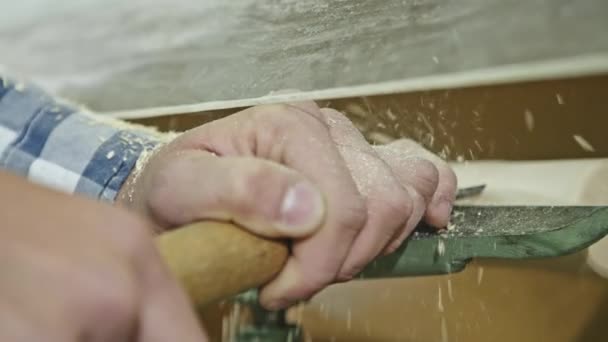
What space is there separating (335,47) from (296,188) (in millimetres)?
68

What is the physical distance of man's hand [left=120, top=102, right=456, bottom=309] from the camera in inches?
13.4

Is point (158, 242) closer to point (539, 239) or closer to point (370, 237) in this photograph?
point (370, 237)

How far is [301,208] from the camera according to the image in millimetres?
341

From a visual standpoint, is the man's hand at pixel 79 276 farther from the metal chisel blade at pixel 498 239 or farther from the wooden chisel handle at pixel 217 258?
the metal chisel blade at pixel 498 239

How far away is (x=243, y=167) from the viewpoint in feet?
1.12

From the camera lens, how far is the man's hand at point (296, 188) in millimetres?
339

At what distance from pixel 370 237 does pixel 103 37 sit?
423 millimetres

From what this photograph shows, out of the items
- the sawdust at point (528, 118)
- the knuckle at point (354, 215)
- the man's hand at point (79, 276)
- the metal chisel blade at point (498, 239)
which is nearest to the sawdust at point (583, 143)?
the sawdust at point (528, 118)

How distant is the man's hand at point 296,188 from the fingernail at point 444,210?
2cm

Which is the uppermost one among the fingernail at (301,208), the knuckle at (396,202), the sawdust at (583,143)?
the fingernail at (301,208)

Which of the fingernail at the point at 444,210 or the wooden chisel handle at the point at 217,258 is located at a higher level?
the wooden chisel handle at the point at 217,258

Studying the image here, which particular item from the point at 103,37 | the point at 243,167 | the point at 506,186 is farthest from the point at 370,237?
the point at 103,37

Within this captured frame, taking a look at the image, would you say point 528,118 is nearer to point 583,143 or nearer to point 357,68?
point 583,143

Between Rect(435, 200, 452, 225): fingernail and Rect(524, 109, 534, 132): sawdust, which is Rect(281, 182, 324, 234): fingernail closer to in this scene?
Rect(435, 200, 452, 225): fingernail
